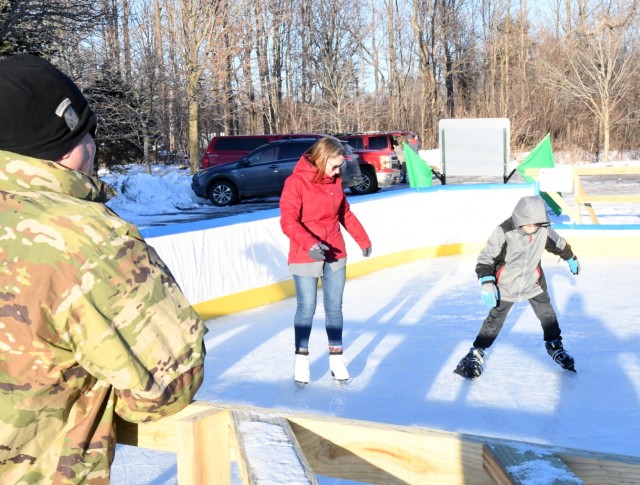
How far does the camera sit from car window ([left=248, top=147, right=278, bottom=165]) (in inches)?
Result: 698

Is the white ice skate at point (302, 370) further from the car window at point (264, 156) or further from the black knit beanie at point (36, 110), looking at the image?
the car window at point (264, 156)

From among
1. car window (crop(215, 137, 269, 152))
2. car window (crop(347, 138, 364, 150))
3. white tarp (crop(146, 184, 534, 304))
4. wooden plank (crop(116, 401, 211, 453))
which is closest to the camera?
wooden plank (crop(116, 401, 211, 453))

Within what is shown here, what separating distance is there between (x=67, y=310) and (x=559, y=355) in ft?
14.3

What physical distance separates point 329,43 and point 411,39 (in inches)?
221

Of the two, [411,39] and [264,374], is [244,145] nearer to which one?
[264,374]

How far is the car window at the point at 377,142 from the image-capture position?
19.9 meters

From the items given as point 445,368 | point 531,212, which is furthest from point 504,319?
point 531,212

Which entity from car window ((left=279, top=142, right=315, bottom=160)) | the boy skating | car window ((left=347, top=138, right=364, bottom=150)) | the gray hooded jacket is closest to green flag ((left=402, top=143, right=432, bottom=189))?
car window ((left=279, top=142, right=315, bottom=160))

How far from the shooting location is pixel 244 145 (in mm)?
19812

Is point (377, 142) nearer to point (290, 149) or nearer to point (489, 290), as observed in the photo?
point (290, 149)

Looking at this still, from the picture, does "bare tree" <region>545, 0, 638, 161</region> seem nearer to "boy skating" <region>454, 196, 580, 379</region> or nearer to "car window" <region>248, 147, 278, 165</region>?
"car window" <region>248, 147, 278, 165</region>

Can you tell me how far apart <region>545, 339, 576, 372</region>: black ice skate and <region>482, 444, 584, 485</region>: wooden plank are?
3.88 meters

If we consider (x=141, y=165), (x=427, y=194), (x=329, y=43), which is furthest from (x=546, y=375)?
(x=329, y=43)

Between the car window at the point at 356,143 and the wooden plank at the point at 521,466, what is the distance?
1911cm
